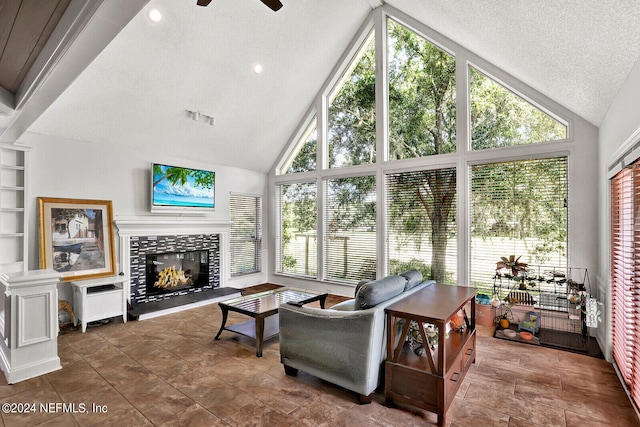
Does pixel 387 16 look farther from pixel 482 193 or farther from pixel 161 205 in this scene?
pixel 161 205

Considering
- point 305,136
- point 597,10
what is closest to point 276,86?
point 305,136

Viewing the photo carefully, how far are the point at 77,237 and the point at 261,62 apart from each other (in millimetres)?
3516

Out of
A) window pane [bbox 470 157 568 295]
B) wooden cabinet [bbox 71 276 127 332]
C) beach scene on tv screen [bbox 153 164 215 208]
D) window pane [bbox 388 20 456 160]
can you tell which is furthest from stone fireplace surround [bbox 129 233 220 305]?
window pane [bbox 470 157 568 295]

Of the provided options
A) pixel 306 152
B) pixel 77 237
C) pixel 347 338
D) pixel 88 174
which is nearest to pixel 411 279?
pixel 347 338

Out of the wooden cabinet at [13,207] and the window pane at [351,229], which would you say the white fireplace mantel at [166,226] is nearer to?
the wooden cabinet at [13,207]

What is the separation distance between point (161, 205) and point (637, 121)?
5.48 metres

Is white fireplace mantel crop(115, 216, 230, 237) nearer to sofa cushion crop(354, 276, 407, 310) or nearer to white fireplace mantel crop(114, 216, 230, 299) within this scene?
white fireplace mantel crop(114, 216, 230, 299)

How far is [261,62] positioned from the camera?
4.75 meters

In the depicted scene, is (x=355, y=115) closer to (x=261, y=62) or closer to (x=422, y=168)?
(x=422, y=168)

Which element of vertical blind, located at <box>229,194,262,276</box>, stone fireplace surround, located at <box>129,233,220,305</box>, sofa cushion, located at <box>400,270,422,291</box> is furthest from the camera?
vertical blind, located at <box>229,194,262,276</box>

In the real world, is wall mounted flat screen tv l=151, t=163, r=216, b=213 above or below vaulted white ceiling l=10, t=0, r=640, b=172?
below

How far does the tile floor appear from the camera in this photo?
2.27 m

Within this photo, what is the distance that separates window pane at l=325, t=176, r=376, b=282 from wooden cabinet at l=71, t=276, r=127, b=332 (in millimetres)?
3293

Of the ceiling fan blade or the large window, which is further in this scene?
the large window
